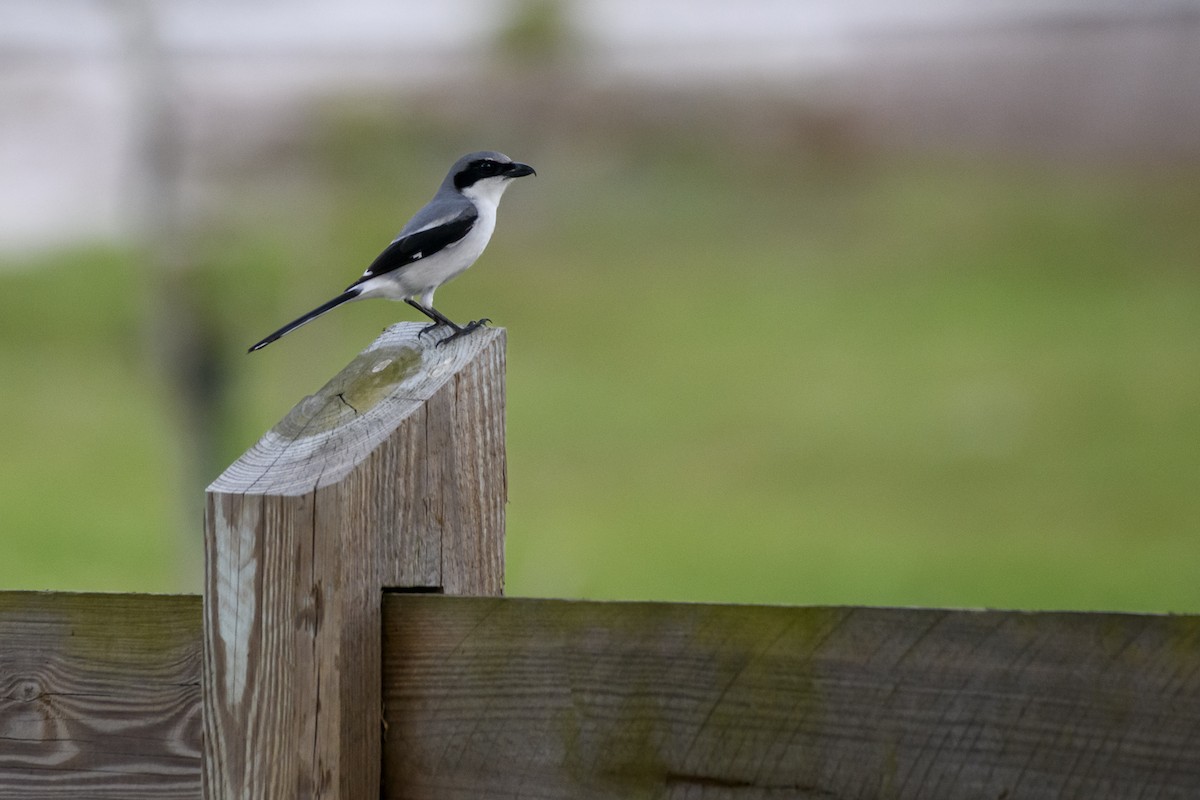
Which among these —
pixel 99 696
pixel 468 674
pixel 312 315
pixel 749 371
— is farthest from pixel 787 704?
pixel 749 371

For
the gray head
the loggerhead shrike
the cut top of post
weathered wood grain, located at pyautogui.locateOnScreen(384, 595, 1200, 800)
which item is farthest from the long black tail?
weathered wood grain, located at pyautogui.locateOnScreen(384, 595, 1200, 800)

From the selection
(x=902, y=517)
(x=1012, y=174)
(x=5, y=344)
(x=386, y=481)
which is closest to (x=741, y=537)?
(x=902, y=517)

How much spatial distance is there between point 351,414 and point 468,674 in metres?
0.35

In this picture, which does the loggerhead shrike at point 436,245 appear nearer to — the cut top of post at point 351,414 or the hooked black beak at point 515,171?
the hooked black beak at point 515,171

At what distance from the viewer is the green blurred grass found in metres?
12.4

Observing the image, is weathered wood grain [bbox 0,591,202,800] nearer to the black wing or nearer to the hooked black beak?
the black wing

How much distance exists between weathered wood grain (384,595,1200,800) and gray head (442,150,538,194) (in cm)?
300

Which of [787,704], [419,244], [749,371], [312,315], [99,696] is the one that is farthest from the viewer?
[749,371]

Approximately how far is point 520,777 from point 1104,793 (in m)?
0.49

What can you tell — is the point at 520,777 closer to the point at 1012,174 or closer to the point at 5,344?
the point at 5,344

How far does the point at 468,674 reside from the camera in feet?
3.72

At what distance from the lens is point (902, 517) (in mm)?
13844

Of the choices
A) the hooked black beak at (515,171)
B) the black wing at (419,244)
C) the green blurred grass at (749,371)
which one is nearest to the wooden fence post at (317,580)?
the black wing at (419,244)

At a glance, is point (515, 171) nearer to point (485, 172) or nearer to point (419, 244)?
point (485, 172)
